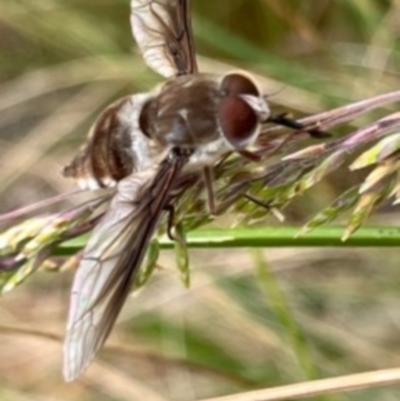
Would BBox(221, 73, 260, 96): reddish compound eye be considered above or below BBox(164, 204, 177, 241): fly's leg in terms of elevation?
above

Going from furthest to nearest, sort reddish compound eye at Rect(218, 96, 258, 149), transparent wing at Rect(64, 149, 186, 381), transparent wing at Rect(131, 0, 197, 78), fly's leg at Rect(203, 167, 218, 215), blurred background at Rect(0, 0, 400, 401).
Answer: blurred background at Rect(0, 0, 400, 401), transparent wing at Rect(131, 0, 197, 78), reddish compound eye at Rect(218, 96, 258, 149), fly's leg at Rect(203, 167, 218, 215), transparent wing at Rect(64, 149, 186, 381)

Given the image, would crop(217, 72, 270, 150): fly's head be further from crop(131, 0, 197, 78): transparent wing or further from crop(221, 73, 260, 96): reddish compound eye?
crop(131, 0, 197, 78): transparent wing

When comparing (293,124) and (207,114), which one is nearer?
(293,124)

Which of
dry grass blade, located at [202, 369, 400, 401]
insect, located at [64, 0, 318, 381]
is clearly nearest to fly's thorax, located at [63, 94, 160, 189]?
insect, located at [64, 0, 318, 381]

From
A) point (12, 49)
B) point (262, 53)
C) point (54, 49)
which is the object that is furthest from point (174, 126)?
point (12, 49)

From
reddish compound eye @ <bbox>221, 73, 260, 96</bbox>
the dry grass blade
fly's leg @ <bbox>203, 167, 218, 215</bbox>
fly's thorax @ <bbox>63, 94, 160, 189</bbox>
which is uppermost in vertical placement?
reddish compound eye @ <bbox>221, 73, 260, 96</bbox>

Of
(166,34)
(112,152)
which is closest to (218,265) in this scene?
(166,34)

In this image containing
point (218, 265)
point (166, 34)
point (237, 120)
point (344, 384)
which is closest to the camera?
point (344, 384)

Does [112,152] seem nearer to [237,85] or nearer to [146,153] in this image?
[146,153]
